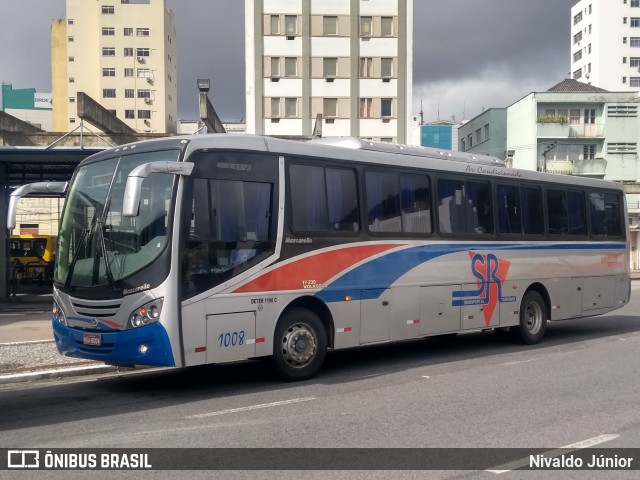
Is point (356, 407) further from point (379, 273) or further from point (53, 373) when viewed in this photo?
point (53, 373)

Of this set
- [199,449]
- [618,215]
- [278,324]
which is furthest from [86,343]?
[618,215]

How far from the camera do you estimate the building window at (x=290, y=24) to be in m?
55.7

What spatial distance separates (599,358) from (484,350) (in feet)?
7.13

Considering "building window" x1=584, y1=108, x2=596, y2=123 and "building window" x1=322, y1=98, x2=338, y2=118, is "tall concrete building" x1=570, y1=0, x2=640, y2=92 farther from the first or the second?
"building window" x1=322, y1=98, x2=338, y2=118

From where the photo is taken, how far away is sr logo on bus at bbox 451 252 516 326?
13304mm

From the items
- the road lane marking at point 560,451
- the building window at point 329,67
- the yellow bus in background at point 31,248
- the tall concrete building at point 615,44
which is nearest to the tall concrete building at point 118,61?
the building window at point 329,67

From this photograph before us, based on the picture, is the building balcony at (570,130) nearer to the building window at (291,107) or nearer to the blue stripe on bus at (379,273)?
the building window at (291,107)

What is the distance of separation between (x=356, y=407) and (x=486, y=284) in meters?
5.84

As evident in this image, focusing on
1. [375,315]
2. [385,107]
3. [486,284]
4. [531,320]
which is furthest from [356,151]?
[385,107]

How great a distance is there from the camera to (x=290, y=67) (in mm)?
55812

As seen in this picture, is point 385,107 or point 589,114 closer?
point 385,107

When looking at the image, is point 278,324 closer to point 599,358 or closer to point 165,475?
point 165,475

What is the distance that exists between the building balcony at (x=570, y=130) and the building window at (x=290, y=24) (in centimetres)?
2109

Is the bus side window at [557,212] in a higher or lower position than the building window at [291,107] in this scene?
lower
